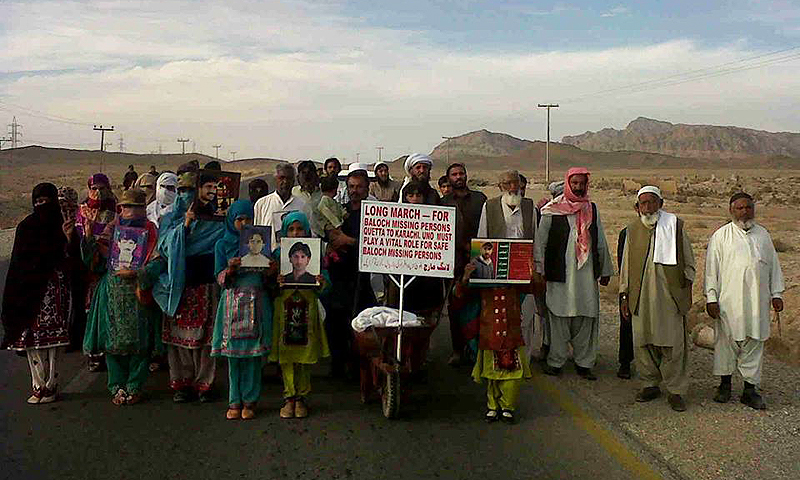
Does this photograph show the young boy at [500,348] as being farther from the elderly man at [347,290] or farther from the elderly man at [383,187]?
the elderly man at [383,187]

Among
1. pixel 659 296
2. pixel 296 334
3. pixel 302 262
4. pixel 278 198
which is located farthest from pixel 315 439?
pixel 278 198

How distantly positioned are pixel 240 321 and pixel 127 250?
3.96 feet

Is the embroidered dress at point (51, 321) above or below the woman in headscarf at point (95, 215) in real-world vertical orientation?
below

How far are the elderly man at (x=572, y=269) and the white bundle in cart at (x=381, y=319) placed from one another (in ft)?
6.18

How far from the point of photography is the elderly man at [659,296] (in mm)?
7398

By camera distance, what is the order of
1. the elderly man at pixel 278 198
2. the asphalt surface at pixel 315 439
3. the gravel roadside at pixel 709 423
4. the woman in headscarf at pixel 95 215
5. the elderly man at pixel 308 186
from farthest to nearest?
1. the elderly man at pixel 278 198
2. the elderly man at pixel 308 186
3. the woman in headscarf at pixel 95 215
4. the gravel roadside at pixel 709 423
5. the asphalt surface at pixel 315 439

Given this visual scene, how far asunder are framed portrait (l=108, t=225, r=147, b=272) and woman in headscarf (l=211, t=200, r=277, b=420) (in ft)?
2.38

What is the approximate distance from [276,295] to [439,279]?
1.45 metres

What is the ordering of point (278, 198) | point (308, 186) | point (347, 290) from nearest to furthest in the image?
point (347, 290), point (308, 186), point (278, 198)

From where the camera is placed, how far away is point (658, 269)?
7.52 meters

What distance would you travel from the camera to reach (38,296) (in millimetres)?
7320

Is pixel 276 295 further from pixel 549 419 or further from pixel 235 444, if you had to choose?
pixel 549 419

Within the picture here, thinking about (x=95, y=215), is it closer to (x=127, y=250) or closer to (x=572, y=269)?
(x=127, y=250)

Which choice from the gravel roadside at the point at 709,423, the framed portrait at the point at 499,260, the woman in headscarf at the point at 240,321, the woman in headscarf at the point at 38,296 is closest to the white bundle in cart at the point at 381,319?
the framed portrait at the point at 499,260
